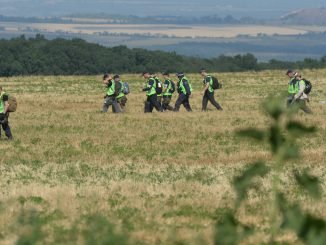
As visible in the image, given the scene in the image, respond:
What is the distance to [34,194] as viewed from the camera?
604 inches

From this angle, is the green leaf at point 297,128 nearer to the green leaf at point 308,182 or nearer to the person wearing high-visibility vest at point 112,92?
the green leaf at point 308,182

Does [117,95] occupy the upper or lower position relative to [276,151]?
lower

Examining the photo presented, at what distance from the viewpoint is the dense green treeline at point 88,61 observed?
107m

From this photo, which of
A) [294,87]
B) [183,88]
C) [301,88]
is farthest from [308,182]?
[183,88]

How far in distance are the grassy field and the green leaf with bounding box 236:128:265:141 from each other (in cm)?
14

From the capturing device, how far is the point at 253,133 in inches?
218

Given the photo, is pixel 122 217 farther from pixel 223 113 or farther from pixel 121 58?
pixel 121 58

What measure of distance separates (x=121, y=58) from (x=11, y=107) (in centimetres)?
8953

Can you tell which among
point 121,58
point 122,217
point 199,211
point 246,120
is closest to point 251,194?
point 199,211

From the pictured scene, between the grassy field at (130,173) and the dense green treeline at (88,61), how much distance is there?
6410 cm

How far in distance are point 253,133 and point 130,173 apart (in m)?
13.6

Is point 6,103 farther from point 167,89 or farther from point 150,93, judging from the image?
point 167,89

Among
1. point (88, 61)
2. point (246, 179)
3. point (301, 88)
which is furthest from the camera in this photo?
point (88, 61)

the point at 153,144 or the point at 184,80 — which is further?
the point at 184,80
